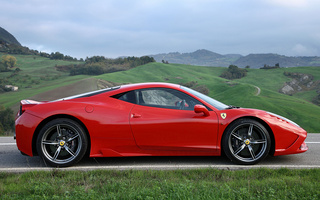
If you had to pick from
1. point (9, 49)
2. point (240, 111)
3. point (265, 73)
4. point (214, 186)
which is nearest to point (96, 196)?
point (214, 186)

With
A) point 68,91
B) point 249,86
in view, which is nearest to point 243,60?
→ point 249,86

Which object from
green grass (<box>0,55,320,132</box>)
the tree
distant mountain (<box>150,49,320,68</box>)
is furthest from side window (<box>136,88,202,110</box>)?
distant mountain (<box>150,49,320,68</box>)

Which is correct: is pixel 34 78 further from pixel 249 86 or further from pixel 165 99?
pixel 165 99

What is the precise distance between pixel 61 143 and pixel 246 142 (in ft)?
9.81

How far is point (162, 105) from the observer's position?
5184mm

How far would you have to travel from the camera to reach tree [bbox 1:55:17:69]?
93.7m

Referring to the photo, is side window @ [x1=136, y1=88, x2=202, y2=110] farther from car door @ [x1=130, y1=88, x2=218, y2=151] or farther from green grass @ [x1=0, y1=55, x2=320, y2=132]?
green grass @ [x1=0, y1=55, x2=320, y2=132]

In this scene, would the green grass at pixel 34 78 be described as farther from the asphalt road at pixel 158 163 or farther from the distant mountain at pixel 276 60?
the distant mountain at pixel 276 60

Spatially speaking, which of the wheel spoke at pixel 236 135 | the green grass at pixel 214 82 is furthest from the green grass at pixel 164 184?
the green grass at pixel 214 82

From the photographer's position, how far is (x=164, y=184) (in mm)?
3889

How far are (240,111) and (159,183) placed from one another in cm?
203

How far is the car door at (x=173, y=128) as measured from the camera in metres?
5.00

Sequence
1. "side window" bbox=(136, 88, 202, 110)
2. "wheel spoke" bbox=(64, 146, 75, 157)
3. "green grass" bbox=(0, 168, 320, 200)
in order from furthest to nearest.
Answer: "side window" bbox=(136, 88, 202, 110)
"wheel spoke" bbox=(64, 146, 75, 157)
"green grass" bbox=(0, 168, 320, 200)

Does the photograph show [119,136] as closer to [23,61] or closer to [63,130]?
[63,130]
